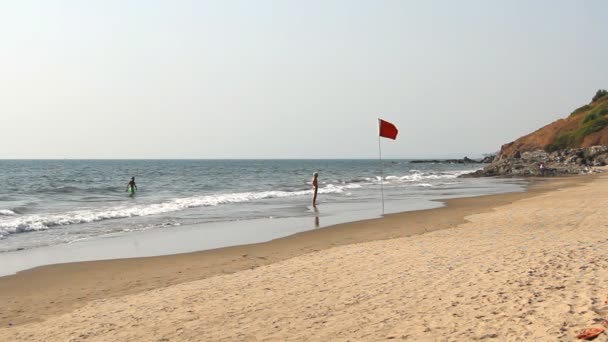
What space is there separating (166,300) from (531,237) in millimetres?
7898

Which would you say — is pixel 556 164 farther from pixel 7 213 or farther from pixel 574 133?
pixel 7 213

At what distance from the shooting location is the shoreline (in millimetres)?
7828

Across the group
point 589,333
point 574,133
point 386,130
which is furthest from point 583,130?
A: point 589,333

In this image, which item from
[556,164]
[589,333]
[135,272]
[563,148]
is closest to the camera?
[589,333]

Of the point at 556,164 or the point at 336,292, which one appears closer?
the point at 336,292

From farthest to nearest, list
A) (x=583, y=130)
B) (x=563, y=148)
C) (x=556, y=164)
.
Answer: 1. (x=563, y=148)
2. (x=583, y=130)
3. (x=556, y=164)

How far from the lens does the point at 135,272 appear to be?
987 centimetres

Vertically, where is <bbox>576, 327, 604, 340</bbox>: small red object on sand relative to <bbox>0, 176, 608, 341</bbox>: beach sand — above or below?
above

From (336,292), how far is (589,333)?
333 cm

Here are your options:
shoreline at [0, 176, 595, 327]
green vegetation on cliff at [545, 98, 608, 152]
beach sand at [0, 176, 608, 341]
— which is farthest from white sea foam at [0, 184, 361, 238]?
green vegetation on cliff at [545, 98, 608, 152]

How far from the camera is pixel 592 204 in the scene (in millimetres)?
17781

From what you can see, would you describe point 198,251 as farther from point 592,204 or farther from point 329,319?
point 592,204

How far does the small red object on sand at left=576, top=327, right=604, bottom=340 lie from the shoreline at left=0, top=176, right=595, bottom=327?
6.01 m

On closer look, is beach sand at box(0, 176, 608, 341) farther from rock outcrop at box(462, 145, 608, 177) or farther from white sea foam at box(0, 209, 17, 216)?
rock outcrop at box(462, 145, 608, 177)
